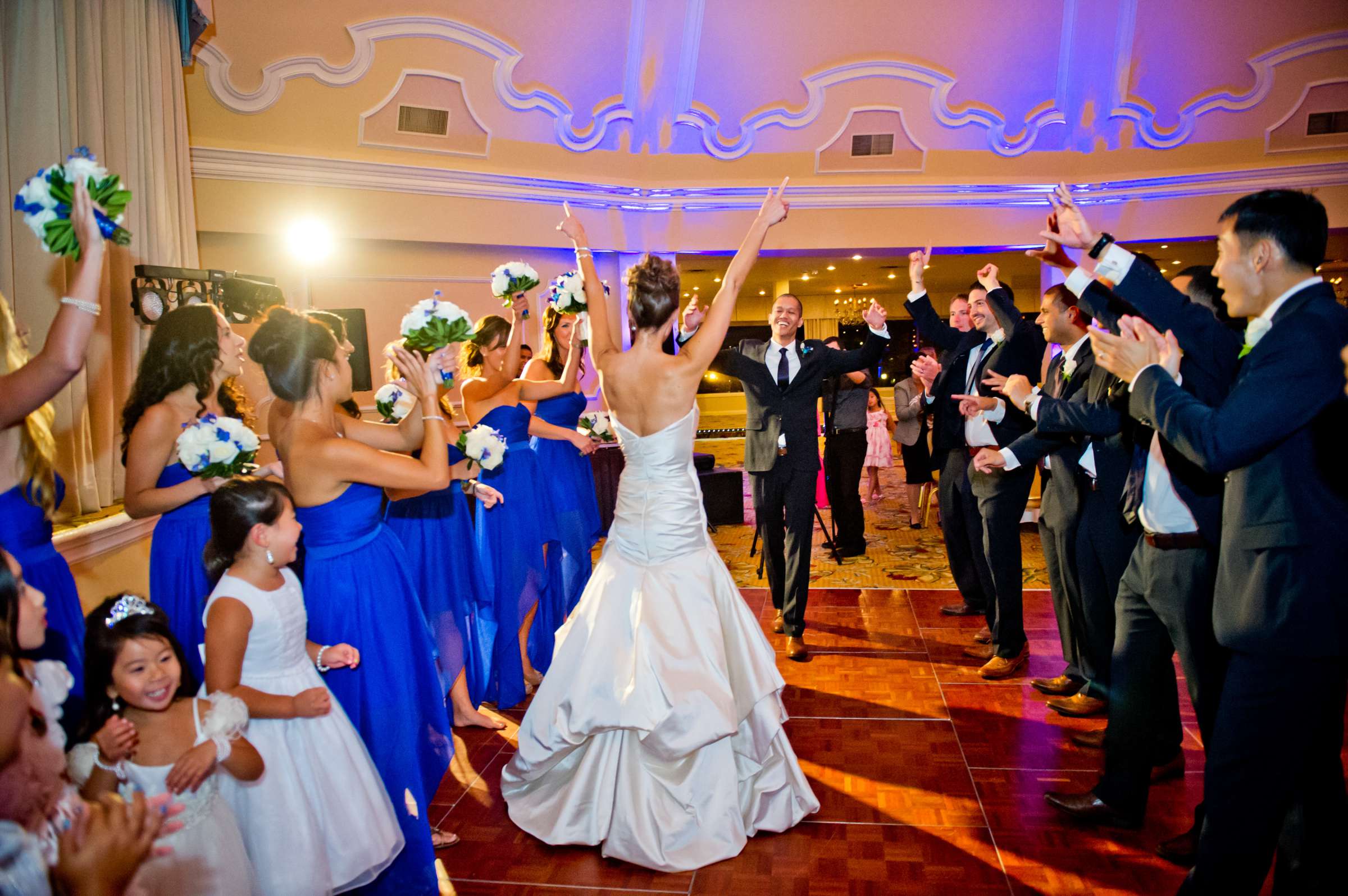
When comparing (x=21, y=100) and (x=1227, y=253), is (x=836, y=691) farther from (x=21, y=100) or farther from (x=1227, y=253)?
(x=21, y=100)

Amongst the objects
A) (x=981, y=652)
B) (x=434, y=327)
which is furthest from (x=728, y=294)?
(x=981, y=652)

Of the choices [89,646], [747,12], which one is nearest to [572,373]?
[89,646]

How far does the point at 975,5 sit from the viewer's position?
22.6 feet

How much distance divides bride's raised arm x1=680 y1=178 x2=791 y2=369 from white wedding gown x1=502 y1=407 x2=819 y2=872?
0.78 feet

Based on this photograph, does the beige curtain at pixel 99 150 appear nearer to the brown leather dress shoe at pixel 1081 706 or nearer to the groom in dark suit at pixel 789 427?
the groom in dark suit at pixel 789 427

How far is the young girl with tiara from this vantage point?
5.59 feet

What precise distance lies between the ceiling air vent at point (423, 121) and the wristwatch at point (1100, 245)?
223 inches

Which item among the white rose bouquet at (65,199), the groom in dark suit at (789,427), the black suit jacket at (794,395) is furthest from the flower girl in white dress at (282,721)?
the black suit jacket at (794,395)

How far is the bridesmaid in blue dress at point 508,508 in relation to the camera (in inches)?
156

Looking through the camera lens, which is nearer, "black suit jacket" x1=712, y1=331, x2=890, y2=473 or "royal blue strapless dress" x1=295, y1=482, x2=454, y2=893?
"royal blue strapless dress" x1=295, y1=482, x2=454, y2=893

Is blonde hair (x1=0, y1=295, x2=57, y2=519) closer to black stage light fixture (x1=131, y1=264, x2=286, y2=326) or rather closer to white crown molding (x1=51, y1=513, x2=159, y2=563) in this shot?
white crown molding (x1=51, y1=513, x2=159, y2=563)

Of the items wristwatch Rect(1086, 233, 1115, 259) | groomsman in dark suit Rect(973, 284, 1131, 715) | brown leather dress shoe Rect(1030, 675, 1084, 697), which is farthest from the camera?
brown leather dress shoe Rect(1030, 675, 1084, 697)

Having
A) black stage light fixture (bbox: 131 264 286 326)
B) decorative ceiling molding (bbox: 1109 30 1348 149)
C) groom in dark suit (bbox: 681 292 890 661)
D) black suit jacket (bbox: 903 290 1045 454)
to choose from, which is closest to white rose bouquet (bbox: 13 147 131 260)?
black stage light fixture (bbox: 131 264 286 326)

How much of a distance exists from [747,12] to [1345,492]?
6.27m
